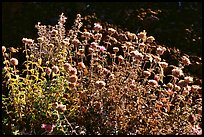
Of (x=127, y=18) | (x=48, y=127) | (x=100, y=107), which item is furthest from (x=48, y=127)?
(x=127, y=18)

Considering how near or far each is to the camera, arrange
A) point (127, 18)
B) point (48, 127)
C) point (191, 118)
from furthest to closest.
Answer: point (127, 18) → point (191, 118) → point (48, 127)

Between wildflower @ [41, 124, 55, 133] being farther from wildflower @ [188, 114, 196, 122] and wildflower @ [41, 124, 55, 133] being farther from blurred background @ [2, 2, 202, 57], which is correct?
blurred background @ [2, 2, 202, 57]

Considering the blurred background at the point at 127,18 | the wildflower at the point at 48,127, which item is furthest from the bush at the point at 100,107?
the blurred background at the point at 127,18

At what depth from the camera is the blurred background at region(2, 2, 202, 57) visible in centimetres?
554

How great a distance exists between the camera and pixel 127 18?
19.5 ft

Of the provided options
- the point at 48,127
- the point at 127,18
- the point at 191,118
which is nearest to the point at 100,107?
the point at 48,127

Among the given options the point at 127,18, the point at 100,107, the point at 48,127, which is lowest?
the point at 48,127

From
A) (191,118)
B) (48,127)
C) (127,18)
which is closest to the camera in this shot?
(48,127)

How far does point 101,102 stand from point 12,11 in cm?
276

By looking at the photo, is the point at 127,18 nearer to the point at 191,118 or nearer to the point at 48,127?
the point at 191,118

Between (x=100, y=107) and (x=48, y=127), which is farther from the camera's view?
(x=100, y=107)

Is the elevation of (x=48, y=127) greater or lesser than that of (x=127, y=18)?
lesser

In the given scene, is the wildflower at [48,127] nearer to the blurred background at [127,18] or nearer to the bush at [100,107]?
the bush at [100,107]

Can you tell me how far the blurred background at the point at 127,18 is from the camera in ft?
18.2
